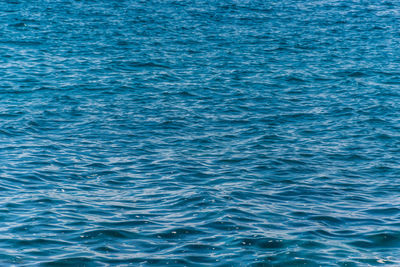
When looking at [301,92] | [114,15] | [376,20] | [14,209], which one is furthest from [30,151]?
[376,20]

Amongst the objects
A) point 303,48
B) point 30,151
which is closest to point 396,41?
point 303,48

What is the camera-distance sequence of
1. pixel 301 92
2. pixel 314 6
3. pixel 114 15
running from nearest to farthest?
pixel 301 92 → pixel 114 15 → pixel 314 6

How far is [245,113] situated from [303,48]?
1450 cm

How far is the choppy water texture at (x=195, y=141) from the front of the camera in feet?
46.5

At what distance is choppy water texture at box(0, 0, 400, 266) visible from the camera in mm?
14164

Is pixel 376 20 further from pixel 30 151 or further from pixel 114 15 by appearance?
pixel 30 151

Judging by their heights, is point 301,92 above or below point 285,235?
below

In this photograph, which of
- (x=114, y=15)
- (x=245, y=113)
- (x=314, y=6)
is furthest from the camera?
(x=314, y=6)

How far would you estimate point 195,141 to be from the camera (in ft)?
74.9

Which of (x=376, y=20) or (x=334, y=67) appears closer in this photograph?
(x=334, y=67)

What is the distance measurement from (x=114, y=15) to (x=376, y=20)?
22.5 metres

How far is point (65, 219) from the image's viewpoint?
1535cm

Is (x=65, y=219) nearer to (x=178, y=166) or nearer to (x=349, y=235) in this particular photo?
(x=178, y=166)

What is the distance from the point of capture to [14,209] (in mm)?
15914
